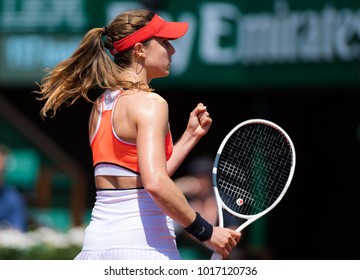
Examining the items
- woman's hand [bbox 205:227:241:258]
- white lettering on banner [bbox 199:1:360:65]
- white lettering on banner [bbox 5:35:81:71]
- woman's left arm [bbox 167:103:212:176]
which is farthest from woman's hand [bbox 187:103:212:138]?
white lettering on banner [bbox 5:35:81:71]

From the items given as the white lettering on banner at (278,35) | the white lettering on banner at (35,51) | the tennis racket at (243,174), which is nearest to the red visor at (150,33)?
the tennis racket at (243,174)

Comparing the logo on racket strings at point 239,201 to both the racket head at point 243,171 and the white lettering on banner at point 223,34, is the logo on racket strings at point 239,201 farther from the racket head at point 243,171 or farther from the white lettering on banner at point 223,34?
the white lettering on banner at point 223,34

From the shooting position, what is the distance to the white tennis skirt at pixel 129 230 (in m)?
3.51

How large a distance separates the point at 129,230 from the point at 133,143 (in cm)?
32

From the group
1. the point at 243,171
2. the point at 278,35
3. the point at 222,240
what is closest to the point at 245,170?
the point at 243,171

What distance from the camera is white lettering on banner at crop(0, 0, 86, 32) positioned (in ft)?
31.6

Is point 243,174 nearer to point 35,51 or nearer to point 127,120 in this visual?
point 127,120

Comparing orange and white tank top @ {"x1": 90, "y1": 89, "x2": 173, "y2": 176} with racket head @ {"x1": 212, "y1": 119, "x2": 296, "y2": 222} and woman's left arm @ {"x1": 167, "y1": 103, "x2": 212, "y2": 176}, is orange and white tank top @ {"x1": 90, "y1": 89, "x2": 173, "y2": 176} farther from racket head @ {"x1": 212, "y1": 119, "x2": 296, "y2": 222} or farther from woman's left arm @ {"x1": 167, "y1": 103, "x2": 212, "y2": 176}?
racket head @ {"x1": 212, "y1": 119, "x2": 296, "y2": 222}

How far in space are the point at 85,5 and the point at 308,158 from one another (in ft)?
10.7

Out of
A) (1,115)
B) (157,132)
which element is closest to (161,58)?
Result: (157,132)

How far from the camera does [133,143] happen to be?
3531 millimetres

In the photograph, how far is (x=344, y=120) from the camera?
1103cm

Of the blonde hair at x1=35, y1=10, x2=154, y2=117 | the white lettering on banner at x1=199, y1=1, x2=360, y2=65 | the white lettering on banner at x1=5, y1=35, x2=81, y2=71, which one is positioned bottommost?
the white lettering on banner at x1=5, y1=35, x2=81, y2=71

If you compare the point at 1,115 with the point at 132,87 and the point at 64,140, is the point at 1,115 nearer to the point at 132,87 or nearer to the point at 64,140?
the point at 64,140
